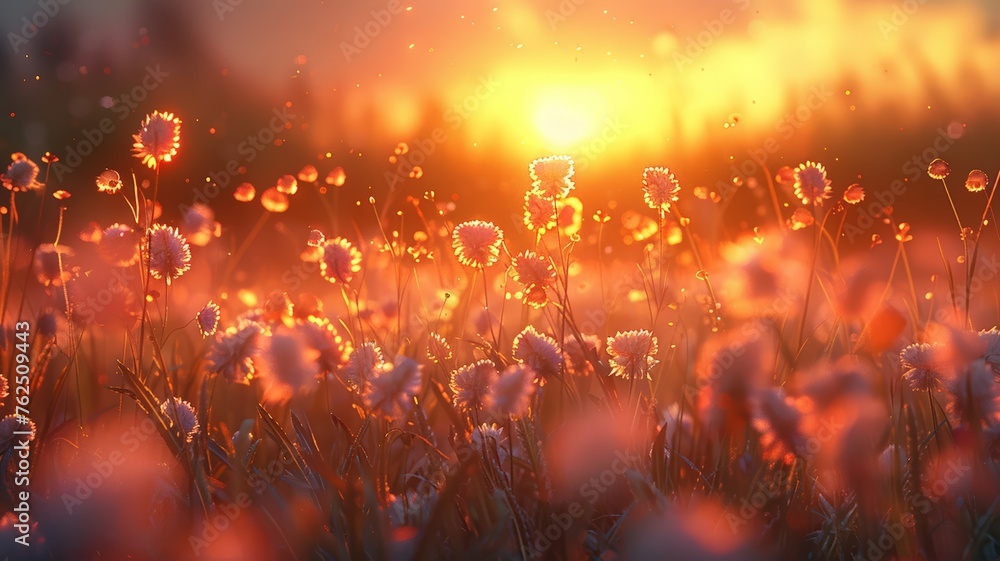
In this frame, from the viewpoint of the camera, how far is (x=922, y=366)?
52.0 inches

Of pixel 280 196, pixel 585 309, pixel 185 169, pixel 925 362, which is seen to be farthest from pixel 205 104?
pixel 925 362

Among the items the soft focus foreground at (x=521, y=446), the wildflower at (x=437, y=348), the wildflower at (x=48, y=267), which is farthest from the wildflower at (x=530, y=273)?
the wildflower at (x=48, y=267)

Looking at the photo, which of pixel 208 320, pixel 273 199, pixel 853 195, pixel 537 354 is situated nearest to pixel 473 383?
pixel 537 354

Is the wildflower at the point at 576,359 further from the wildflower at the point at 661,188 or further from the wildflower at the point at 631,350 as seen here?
the wildflower at the point at 661,188

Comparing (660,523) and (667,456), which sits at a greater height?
(660,523)

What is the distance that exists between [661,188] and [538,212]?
12.1 inches

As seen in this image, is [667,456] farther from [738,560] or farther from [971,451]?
[738,560]

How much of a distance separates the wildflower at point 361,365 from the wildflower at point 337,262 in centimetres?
24

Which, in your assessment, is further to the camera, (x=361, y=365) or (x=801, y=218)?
(x=801, y=218)

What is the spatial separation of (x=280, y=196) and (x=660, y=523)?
74.0 inches

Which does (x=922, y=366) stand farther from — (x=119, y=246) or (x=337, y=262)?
(x=119, y=246)

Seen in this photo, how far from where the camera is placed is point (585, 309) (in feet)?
12.8

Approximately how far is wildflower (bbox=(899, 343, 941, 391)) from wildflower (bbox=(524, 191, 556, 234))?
0.85 meters

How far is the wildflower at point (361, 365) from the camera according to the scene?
1.50 meters
